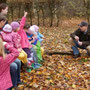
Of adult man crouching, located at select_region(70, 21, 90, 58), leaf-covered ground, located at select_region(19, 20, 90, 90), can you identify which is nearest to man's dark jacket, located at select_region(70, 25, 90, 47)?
adult man crouching, located at select_region(70, 21, 90, 58)

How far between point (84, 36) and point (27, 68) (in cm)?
242

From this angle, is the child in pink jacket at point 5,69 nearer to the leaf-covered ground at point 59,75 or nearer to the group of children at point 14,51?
the group of children at point 14,51

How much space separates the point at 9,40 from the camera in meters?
3.28

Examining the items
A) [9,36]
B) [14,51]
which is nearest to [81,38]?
[9,36]

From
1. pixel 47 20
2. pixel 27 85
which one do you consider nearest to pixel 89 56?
pixel 27 85

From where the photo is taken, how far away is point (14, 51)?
265cm

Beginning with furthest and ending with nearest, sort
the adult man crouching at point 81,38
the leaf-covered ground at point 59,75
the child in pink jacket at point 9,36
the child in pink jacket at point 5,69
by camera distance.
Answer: the adult man crouching at point 81,38
the leaf-covered ground at point 59,75
the child in pink jacket at point 9,36
the child in pink jacket at point 5,69

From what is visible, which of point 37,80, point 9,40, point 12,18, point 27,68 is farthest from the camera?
point 12,18

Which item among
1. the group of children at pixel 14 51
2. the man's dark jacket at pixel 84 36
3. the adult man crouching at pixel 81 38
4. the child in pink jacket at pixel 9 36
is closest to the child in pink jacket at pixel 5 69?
the group of children at pixel 14 51

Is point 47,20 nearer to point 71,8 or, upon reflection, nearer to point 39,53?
point 71,8

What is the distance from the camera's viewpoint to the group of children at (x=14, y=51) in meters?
2.53

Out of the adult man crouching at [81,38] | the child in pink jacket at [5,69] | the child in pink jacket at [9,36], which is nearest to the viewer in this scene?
the child in pink jacket at [5,69]

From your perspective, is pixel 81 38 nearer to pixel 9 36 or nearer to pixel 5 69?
pixel 9 36

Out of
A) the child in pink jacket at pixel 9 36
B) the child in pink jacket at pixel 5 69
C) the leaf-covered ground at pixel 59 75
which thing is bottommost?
the leaf-covered ground at pixel 59 75
